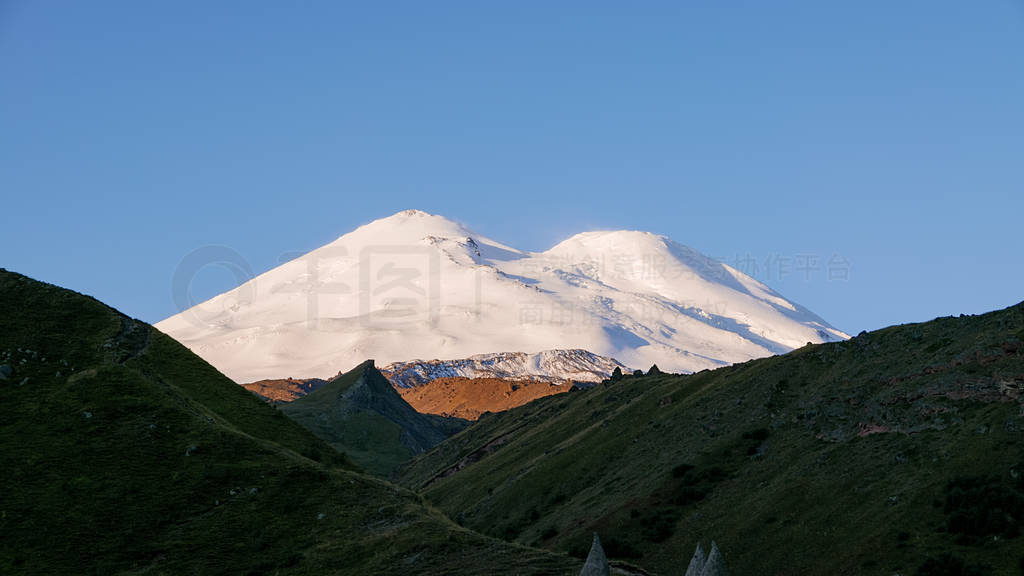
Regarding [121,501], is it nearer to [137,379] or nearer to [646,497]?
[137,379]

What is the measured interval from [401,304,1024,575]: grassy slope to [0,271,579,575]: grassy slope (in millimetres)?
21327

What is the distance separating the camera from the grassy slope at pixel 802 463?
5569cm

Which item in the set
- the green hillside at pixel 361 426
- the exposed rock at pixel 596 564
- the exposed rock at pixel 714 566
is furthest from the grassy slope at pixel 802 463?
the green hillside at pixel 361 426

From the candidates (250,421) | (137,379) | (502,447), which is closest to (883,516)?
(250,421)

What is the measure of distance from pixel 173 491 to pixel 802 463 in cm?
4002

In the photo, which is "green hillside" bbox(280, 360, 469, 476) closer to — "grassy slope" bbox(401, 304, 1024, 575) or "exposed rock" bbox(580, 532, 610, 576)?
"grassy slope" bbox(401, 304, 1024, 575)

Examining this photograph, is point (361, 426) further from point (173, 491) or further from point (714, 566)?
point (714, 566)

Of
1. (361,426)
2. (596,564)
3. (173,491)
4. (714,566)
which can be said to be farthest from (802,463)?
(361,426)

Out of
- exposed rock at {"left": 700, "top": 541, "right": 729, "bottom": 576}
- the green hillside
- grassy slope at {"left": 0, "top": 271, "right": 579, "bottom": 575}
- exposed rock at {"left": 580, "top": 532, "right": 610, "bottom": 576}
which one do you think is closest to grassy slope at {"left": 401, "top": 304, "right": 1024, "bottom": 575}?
exposed rock at {"left": 700, "top": 541, "right": 729, "bottom": 576}

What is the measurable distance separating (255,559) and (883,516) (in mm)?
33252

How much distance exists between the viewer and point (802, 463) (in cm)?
6806

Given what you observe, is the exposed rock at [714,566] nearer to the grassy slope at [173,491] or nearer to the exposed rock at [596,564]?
the exposed rock at [596,564]

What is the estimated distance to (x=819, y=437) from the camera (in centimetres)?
7031

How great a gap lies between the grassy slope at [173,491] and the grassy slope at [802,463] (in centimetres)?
2133
